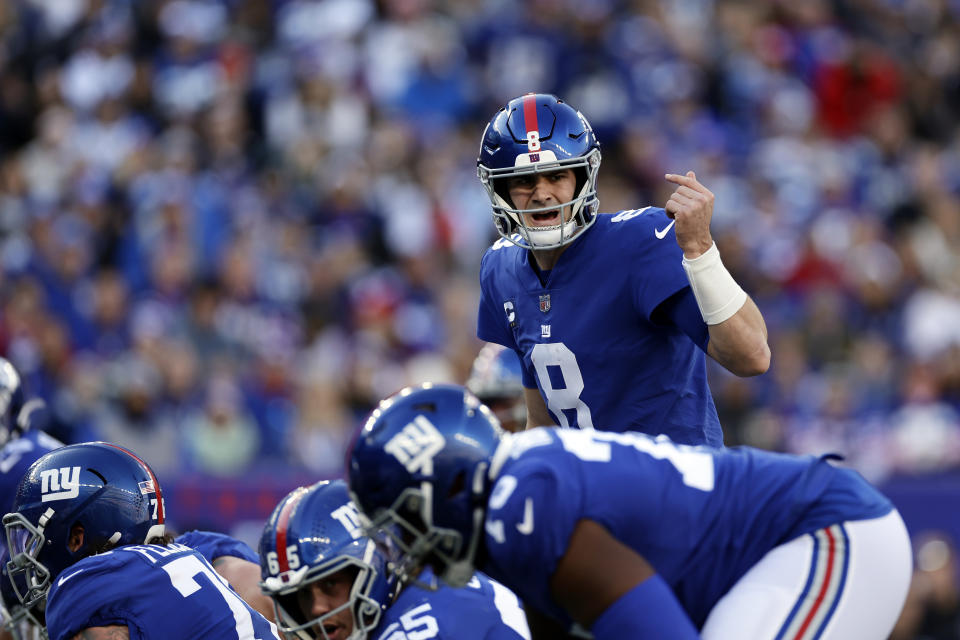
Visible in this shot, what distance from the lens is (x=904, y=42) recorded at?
13.8m

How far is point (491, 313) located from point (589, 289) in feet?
Result: 1.81

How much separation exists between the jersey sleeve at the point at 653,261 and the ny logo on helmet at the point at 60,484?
1.82 m

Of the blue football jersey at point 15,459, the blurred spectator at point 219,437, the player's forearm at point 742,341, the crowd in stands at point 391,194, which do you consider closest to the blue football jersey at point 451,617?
the player's forearm at point 742,341

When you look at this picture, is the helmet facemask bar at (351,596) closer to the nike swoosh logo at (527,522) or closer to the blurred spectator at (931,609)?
the nike swoosh logo at (527,522)

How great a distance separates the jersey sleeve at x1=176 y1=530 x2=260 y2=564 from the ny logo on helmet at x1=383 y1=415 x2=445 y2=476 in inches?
67.8

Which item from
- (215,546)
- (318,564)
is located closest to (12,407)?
(215,546)

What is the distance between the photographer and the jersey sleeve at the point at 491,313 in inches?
187

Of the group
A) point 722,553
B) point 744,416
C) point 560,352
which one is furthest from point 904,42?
point 722,553

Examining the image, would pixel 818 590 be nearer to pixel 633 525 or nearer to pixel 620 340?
pixel 633 525

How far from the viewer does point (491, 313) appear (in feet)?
15.9

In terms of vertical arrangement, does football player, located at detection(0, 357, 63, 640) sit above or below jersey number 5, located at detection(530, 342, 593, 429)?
below

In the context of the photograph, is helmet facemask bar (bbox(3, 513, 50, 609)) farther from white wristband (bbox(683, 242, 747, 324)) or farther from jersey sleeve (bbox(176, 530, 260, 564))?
white wristband (bbox(683, 242, 747, 324))

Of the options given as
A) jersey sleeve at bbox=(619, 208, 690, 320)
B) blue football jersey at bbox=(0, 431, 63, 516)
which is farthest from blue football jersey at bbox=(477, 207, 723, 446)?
blue football jersey at bbox=(0, 431, 63, 516)

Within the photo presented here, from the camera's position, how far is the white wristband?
396cm
